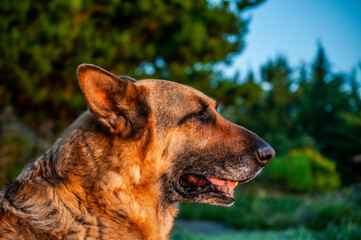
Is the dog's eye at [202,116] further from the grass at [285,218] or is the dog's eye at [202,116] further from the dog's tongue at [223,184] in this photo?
the grass at [285,218]

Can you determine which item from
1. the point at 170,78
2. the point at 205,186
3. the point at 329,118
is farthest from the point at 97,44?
the point at 329,118

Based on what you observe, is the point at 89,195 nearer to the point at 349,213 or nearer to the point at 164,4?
the point at 349,213

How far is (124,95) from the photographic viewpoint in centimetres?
254

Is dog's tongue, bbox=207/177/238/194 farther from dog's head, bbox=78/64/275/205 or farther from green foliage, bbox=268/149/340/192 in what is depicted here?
green foliage, bbox=268/149/340/192

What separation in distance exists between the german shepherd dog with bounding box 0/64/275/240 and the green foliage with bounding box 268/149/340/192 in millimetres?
13167

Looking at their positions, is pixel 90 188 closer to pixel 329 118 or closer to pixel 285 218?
pixel 285 218

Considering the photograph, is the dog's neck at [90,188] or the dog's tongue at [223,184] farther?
the dog's tongue at [223,184]

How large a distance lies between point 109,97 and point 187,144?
28.6 inches

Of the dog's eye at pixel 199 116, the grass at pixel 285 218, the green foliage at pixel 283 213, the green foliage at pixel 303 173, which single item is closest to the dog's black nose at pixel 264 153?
the dog's eye at pixel 199 116

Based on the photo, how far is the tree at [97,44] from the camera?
8492mm

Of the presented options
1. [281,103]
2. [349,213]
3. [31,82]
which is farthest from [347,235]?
[281,103]

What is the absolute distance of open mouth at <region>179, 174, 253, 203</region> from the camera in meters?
2.80

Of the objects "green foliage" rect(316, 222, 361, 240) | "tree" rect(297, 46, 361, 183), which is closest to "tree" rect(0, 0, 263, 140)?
"green foliage" rect(316, 222, 361, 240)

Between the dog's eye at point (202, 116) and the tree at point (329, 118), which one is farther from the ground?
the tree at point (329, 118)
